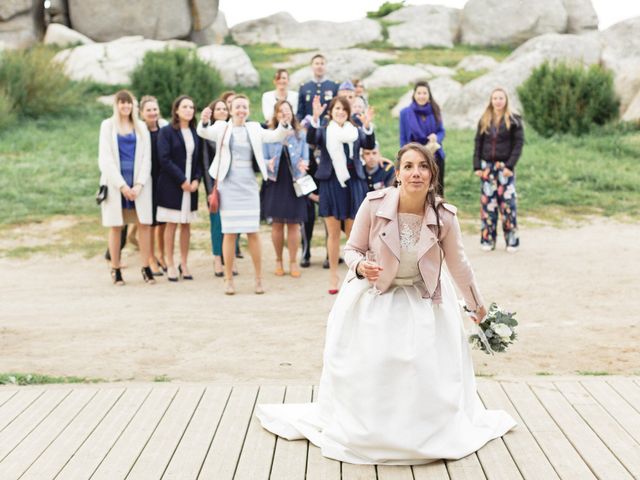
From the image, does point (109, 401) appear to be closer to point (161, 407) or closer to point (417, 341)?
point (161, 407)

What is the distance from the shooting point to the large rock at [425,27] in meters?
35.8

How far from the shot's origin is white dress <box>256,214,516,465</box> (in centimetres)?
470

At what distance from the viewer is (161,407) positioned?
5.54 meters

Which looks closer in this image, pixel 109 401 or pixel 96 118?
pixel 109 401

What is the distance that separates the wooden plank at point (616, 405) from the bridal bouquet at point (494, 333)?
2.57 ft

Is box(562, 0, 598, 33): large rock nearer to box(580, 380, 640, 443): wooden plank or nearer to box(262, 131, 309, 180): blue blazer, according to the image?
box(262, 131, 309, 180): blue blazer

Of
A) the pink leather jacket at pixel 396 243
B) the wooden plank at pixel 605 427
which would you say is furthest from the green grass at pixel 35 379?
the wooden plank at pixel 605 427

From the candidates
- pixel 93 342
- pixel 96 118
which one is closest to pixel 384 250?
pixel 93 342

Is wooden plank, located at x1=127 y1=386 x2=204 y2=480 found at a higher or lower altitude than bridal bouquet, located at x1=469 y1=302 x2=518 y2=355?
lower

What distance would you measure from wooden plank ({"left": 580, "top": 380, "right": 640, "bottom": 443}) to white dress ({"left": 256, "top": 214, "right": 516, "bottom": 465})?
0.69 metres

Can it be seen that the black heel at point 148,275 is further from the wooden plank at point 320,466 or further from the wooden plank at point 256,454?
the wooden plank at point 320,466

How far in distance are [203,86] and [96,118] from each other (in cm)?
280

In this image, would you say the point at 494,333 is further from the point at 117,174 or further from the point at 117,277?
the point at 117,277

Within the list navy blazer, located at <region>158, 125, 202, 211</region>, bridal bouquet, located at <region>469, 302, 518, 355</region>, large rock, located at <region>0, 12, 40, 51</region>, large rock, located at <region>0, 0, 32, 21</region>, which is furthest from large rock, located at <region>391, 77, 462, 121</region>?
bridal bouquet, located at <region>469, 302, 518, 355</region>
